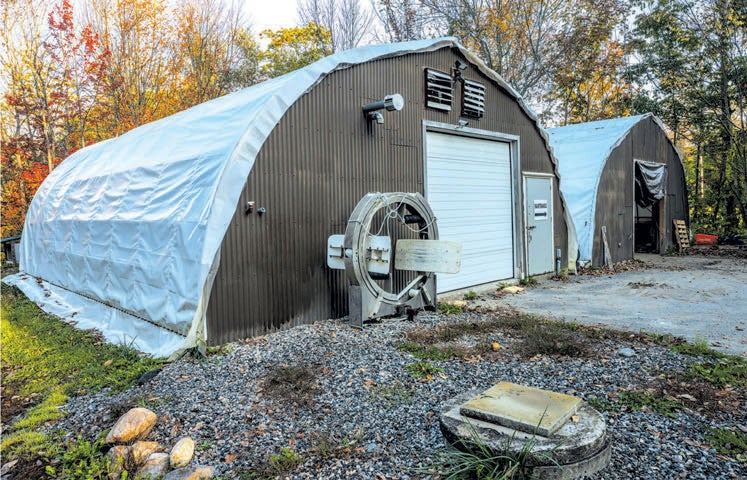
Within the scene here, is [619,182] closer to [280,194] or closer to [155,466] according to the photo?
[280,194]

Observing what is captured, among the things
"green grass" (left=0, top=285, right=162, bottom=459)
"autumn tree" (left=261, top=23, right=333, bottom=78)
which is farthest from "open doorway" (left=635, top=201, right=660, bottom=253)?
"green grass" (left=0, top=285, right=162, bottom=459)

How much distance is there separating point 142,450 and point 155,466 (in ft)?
0.64

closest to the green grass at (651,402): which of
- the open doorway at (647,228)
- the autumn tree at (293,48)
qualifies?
the open doorway at (647,228)

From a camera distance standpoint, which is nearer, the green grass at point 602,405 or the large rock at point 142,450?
the large rock at point 142,450

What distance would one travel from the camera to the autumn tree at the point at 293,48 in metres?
21.2

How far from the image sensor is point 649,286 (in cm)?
849

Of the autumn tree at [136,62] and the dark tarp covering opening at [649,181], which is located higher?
the autumn tree at [136,62]

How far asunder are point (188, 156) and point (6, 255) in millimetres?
12444

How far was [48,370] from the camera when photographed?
467 centimetres

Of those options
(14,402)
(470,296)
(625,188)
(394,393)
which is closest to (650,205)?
(625,188)

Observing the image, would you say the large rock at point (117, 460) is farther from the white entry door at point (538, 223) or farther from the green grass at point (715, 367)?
the white entry door at point (538, 223)

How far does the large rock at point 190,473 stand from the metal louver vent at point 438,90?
600 centimetres

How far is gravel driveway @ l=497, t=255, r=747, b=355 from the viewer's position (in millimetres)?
5449

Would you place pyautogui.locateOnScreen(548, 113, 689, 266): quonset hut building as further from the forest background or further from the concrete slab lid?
the concrete slab lid
